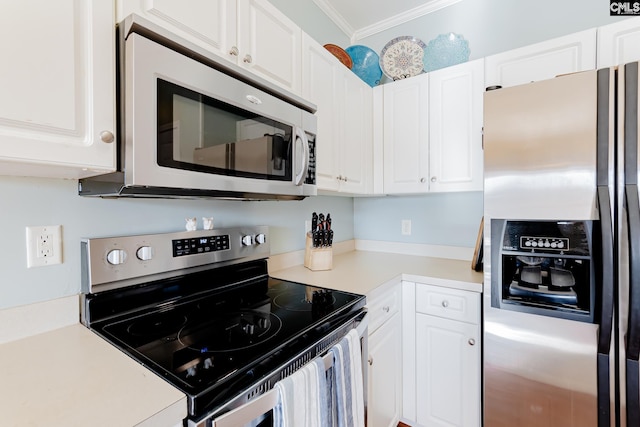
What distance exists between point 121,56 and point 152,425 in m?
0.84

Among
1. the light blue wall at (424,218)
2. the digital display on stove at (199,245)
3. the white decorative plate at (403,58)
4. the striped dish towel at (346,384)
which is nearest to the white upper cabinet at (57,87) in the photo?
the digital display on stove at (199,245)

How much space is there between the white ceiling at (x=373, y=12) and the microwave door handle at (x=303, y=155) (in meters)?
Answer: 1.47

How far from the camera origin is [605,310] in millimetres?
1037

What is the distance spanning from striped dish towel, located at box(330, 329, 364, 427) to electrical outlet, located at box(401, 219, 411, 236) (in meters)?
1.38

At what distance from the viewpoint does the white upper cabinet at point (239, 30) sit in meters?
0.86

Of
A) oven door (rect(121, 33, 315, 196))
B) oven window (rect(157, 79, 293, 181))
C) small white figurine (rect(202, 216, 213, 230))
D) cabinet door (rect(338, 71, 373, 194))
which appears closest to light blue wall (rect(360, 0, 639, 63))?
cabinet door (rect(338, 71, 373, 194))

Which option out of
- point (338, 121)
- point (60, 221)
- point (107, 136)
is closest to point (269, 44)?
point (338, 121)

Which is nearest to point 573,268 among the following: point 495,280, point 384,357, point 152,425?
point 495,280

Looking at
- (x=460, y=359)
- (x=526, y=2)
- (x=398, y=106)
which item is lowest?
(x=460, y=359)

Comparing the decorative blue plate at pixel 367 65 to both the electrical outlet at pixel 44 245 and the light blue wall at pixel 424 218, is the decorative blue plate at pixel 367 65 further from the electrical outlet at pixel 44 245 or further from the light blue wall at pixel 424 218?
the electrical outlet at pixel 44 245

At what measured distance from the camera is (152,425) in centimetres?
51

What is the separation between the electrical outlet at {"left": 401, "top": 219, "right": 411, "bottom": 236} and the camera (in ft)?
7.33

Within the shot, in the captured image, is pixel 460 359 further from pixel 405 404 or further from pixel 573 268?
pixel 573 268

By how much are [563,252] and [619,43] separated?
41.9 inches
